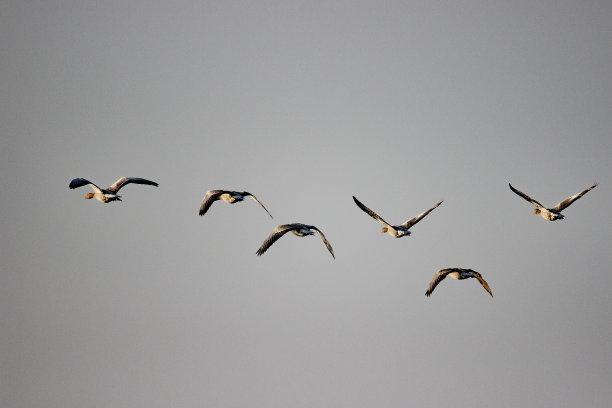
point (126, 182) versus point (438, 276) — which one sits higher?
point (126, 182)

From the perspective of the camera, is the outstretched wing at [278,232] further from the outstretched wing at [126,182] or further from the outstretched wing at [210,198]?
the outstretched wing at [126,182]

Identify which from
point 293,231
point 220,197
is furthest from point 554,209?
point 220,197

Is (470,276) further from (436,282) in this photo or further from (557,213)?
(557,213)

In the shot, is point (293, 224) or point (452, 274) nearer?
point (293, 224)

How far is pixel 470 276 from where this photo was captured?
56219mm

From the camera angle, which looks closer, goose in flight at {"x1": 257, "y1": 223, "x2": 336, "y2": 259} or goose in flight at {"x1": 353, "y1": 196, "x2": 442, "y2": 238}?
goose in flight at {"x1": 257, "y1": 223, "x2": 336, "y2": 259}

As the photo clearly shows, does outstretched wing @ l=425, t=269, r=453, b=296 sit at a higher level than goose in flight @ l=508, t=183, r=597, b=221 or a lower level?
lower

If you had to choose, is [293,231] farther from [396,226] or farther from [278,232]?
[396,226]

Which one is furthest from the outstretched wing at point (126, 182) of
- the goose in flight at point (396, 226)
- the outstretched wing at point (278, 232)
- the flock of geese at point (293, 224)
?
the goose in flight at point (396, 226)

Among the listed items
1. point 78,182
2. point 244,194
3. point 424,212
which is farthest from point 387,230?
point 78,182

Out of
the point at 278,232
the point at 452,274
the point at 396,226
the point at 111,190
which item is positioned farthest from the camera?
the point at 396,226

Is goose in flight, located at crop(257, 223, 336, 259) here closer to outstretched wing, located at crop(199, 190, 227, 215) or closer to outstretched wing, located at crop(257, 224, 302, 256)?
outstretched wing, located at crop(257, 224, 302, 256)

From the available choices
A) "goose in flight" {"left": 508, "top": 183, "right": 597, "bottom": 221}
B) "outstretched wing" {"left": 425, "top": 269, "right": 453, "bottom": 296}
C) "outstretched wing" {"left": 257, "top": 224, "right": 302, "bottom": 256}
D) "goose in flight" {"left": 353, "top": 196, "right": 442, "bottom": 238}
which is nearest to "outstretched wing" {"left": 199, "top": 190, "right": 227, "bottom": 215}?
"outstretched wing" {"left": 257, "top": 224, "right": 302, "bottom": 256}

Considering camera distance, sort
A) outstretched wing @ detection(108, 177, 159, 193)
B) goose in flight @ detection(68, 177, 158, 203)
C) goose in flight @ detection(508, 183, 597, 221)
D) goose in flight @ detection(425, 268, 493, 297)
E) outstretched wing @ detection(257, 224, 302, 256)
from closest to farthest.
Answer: outstretched wing @ detection(257, 224, 302, 256), goose in flight @ detection(425, 268, 493, 297), goose in flight @ detection(68, 177, 158, 203), outstretched wing @ detection(108, 177, 159, 193), goose in flight @ detection(508, 183, 597, 221)
